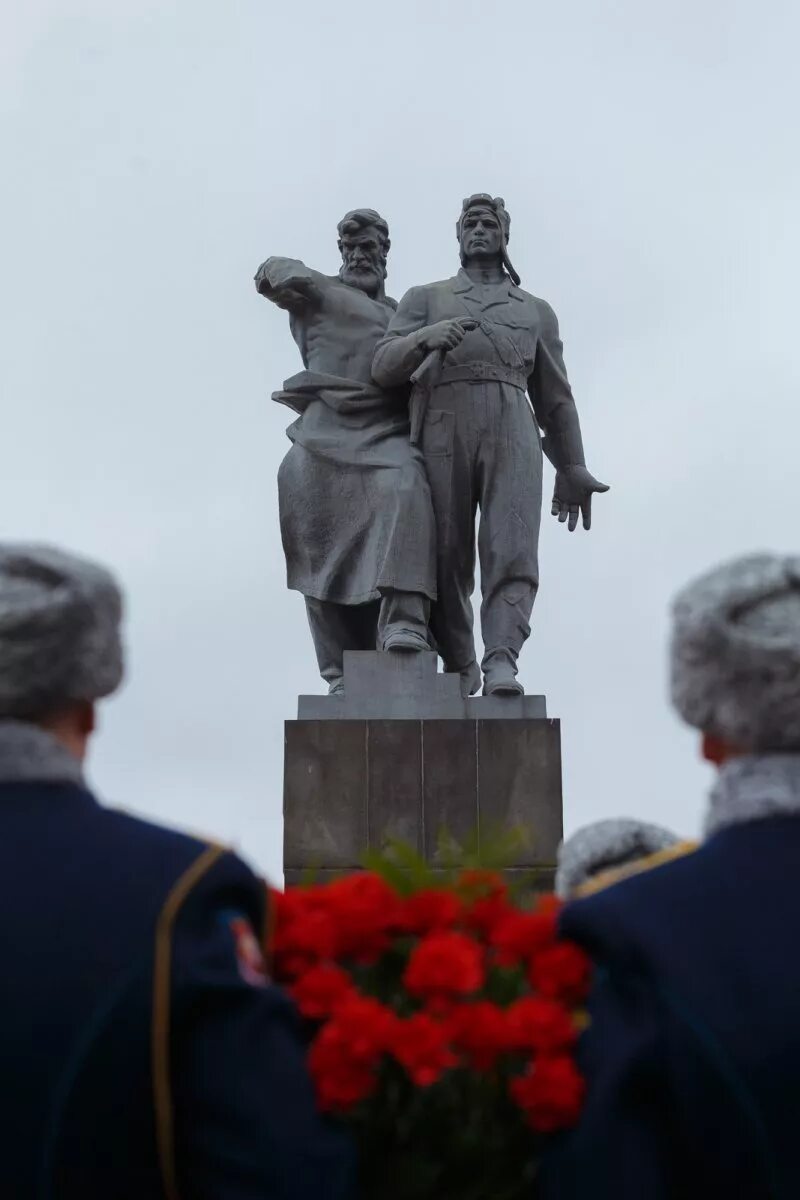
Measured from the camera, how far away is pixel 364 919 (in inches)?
100

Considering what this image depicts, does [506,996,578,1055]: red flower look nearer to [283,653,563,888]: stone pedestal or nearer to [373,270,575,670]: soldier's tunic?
[283,653,563,888]: stone pedestal

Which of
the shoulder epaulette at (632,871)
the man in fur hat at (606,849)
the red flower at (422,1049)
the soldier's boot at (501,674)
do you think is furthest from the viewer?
the soldier's boot at (501,674)

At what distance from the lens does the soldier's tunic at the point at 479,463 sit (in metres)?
8.22

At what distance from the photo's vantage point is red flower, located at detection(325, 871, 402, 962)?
2549 mm

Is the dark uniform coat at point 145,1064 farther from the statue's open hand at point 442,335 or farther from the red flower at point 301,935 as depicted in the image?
the statue's open hand at point 442,335

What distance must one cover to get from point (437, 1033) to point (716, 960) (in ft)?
1.14

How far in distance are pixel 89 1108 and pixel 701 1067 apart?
2.32ft

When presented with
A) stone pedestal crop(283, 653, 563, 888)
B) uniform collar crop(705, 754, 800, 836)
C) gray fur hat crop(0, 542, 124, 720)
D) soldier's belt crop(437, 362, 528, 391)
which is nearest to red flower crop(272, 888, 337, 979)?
gray fur hat crop(0, 542, 124, 720)

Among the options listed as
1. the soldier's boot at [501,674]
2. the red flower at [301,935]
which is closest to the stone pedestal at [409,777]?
the soldier's boot at [501,674]

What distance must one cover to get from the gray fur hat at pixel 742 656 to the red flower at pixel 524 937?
315 mm

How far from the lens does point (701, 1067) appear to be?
2.27m

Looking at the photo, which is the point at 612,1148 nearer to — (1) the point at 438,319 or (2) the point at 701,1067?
(2) the point at 701,1067

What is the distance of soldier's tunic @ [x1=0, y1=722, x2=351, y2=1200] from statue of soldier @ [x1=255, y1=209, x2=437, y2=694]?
5.55 meters

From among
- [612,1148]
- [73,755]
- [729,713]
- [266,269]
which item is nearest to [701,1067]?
[612,1148]
